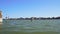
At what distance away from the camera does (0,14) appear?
76812 millimetres

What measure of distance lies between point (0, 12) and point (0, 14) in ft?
4.44

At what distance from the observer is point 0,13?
7719 centimetres

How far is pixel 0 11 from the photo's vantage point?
78.2 meters

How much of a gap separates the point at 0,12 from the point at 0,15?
2.05m

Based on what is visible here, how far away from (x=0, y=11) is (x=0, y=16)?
11.0 feet

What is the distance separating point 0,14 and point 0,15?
693 mm

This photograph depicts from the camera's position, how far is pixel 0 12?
77.8 m

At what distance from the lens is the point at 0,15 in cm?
7631

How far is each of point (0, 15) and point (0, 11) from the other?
2.70 metres

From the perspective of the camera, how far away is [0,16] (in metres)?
75.9

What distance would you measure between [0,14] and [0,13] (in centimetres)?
61

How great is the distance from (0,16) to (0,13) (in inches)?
76.5

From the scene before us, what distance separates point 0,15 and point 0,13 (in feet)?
4.26
